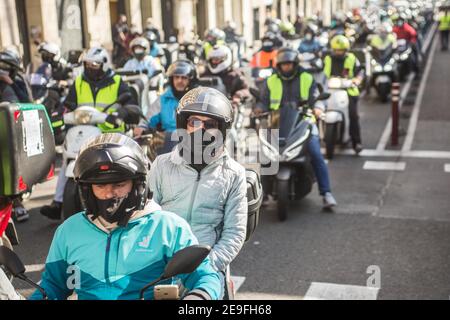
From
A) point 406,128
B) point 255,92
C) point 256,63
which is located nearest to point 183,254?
point 255,92

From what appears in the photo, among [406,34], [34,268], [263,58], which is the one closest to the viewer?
[34,268]

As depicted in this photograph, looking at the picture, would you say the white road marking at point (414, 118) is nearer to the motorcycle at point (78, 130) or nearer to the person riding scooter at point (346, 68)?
the person riding scooter at point (346, 68)

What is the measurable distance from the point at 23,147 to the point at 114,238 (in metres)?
0.74

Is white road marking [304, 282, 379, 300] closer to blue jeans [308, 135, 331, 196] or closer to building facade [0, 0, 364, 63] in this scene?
blue jeans [308, 135, 331, 196]

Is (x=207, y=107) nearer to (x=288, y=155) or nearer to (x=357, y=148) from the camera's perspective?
(x=288, y=155)

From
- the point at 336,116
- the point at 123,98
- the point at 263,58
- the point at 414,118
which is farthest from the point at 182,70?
the point at 263,58

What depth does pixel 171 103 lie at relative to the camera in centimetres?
746

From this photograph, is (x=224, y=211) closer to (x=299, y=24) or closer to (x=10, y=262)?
(x=10, y=262)

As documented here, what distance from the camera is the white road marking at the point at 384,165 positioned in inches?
427

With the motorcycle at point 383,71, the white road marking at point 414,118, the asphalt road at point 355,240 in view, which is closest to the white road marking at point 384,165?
the asphalt road at point 355,240

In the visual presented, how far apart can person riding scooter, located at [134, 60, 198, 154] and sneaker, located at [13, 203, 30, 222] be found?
5.93 ft

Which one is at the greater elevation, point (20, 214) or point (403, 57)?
point (403, 57)

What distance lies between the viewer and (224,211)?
14.3 ft

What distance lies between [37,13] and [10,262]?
17660 mm
